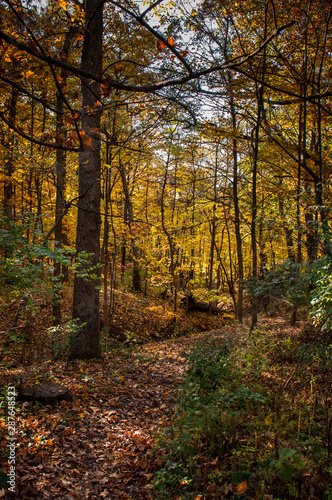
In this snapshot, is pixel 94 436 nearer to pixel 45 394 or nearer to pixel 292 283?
pixel 45 394

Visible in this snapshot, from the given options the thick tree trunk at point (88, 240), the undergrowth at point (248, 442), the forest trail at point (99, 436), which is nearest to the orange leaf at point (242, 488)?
the undergrowth at point (248, 442)

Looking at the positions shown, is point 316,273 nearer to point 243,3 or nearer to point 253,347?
point 253,347

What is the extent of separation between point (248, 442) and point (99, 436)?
2.02 m

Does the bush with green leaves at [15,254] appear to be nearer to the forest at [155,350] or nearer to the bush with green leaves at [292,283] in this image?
the forest at [155,350]

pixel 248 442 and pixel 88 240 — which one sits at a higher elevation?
pixel 88 240

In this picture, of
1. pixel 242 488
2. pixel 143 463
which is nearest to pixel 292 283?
pixel 242 488

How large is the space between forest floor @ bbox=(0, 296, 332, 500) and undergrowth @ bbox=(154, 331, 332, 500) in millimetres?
174

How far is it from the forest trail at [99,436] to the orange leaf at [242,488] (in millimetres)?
920

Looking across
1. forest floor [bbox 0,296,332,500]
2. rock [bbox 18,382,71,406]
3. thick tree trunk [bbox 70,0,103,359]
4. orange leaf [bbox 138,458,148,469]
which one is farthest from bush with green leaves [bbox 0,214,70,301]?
thick tree trunk [bbox 70,0,103,359]

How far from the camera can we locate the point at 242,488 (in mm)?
2377

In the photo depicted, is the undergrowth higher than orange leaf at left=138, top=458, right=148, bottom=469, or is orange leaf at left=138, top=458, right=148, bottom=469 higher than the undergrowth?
the undergrowth

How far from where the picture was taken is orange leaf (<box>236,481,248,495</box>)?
7.74ft

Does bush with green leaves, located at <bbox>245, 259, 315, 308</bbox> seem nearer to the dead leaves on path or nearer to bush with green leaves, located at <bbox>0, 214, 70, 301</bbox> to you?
the dead leaves on path

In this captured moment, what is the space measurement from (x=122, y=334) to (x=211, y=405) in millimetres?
6257
